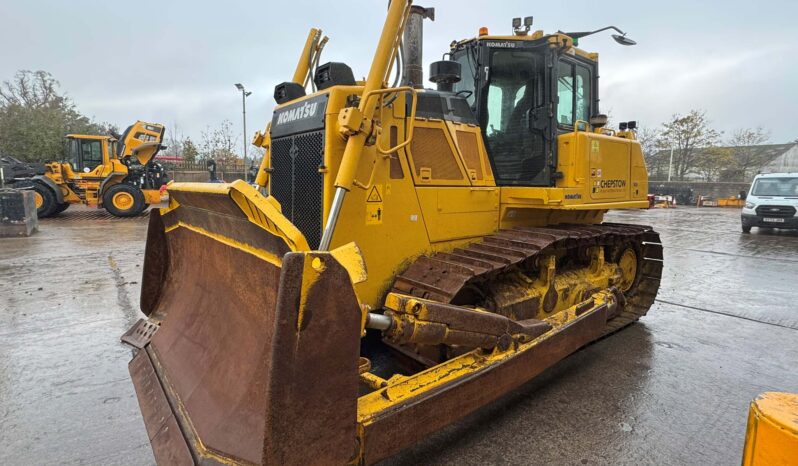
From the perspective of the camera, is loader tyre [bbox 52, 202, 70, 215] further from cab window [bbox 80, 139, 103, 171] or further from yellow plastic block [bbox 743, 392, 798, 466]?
yellow plastic block [bbox 743, 392, 798, 466]

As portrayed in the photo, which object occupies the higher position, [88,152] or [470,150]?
[88,152]

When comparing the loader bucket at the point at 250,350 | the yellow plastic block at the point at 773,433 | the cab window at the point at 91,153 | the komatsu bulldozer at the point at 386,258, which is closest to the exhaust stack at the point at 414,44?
the komatsu bulldozer at the point at 386,258

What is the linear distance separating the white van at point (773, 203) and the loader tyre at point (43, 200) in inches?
908

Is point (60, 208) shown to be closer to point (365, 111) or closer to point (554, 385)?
point (365, 111)

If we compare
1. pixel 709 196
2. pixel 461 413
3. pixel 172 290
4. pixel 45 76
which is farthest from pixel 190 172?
pixel 709 196

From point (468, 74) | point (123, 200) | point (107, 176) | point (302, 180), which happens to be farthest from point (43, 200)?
point (468, 74)

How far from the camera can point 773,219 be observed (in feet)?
44.9

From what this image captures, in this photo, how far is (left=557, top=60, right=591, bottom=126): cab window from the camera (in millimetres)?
4441

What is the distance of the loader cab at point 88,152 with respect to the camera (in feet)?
55.2

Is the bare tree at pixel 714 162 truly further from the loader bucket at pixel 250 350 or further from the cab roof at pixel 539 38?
the loader bucket at pixel 250 350

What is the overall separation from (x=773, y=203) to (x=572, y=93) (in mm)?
13387

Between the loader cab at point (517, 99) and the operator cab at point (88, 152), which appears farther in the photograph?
A: the operator cab at point (88, 152)

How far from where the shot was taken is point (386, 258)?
10.8 ft

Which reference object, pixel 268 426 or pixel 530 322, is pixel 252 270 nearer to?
pixel 268 426
